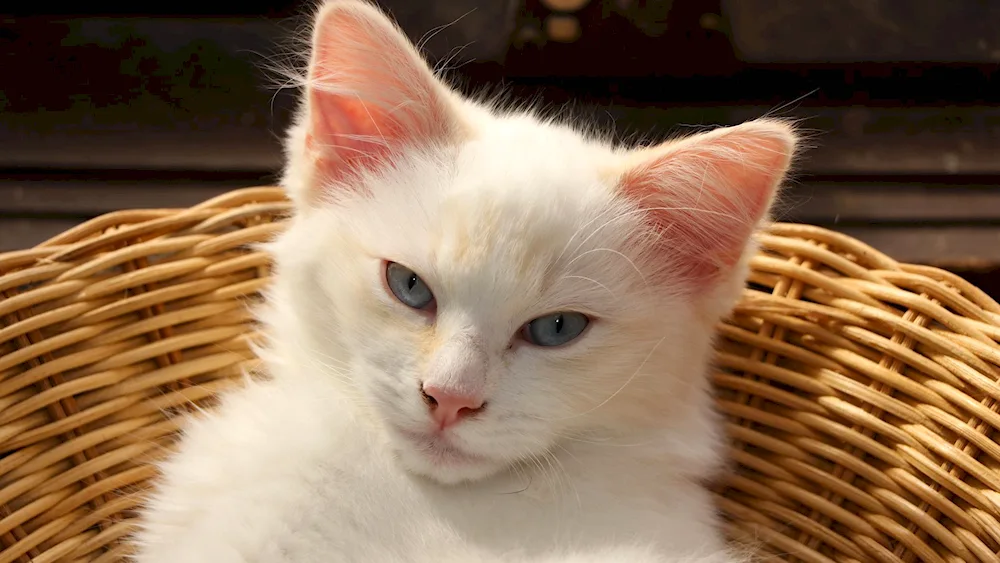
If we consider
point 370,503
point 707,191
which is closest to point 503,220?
point 707,191

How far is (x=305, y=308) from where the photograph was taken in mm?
1387

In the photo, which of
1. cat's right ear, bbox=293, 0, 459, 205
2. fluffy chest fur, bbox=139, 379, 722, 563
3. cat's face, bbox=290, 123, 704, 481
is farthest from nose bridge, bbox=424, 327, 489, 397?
cat's right ear, bbox=293, 0, 459, 205

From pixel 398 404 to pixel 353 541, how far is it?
239 millimetres

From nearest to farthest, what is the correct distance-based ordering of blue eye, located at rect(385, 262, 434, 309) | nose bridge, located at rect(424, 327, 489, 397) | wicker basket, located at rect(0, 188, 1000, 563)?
1. nose bridge, located at rect(424, 327, 489, 397)
2. blue eye, located at rect(385, 262, 434, 309)
3. wicker basket, located at rect(0, 188, 1000, 563)

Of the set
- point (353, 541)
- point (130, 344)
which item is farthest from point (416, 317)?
point (130, 344)

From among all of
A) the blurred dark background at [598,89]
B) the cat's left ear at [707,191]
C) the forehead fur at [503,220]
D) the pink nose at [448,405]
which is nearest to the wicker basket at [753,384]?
the cat's left ear at [707,191]

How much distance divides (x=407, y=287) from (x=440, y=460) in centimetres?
25

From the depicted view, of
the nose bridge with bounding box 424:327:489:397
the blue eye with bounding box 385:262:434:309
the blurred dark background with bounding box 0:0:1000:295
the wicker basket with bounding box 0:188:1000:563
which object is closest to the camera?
the nose bridge with bounding box 424:327:489:397

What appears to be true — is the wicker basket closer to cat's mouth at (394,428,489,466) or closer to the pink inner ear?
the pink inner ear

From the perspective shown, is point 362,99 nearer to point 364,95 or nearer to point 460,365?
point 364,95

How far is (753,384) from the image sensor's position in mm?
1719

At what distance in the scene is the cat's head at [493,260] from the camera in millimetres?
1201

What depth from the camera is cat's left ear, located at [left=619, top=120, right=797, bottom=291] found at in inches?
49.2

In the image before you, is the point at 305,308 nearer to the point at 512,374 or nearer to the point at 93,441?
the point at 512,374
